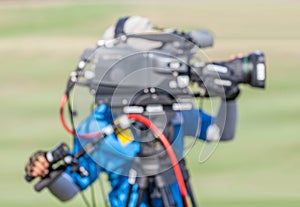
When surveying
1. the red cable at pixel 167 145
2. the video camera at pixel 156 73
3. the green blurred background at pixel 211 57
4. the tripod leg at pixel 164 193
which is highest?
the video camera at pixel 156 73

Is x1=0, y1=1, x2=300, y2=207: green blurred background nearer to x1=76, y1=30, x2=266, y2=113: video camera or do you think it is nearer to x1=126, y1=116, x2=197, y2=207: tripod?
x1=126, y1=116, x2=197, y2=207: tripod

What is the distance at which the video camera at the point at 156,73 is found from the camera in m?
5.57

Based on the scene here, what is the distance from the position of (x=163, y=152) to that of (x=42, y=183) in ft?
2.12

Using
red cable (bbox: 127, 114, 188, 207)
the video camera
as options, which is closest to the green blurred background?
red cable (bbox: 127, 114, 188, 207)

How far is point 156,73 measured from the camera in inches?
220

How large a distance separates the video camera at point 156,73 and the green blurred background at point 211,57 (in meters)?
0.39

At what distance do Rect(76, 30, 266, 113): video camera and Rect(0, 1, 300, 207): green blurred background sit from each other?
0.39m

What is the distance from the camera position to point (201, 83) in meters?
5.58

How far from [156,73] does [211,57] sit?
5139 millimetres

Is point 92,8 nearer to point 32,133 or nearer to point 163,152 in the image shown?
point 32,133

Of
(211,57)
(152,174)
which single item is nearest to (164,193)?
(152,174)

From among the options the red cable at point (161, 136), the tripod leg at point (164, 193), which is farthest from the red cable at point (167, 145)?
the tripod leg at point (164, 193)

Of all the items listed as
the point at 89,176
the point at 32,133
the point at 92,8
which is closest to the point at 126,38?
the point at 89,176

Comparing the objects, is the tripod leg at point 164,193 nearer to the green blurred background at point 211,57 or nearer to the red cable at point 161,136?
the red cable at point 161,136
